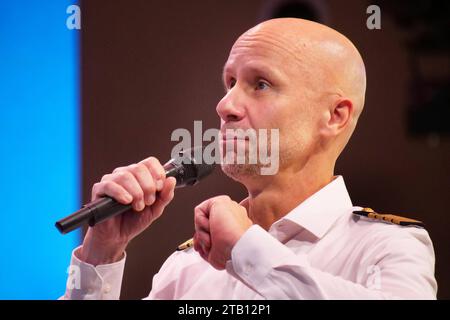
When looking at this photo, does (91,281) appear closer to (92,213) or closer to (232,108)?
(92,213)

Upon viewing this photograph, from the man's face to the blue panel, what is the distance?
87cm

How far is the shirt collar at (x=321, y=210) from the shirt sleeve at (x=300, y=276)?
0.83ft

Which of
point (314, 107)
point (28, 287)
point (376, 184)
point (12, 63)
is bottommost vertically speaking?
point (28, 287)

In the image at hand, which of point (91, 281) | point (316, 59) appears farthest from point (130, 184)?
point (316, 59)

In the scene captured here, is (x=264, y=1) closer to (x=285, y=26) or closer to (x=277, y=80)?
(x=285, y=26)

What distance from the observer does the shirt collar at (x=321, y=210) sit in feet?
4.53

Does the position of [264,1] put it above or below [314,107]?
above

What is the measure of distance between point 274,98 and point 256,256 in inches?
17.7

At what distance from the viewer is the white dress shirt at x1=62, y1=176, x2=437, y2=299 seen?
107 centimetres

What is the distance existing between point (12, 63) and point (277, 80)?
1.07 m

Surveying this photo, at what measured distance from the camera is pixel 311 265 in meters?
1.34

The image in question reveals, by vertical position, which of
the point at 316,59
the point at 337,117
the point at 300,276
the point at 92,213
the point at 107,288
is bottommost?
the point at 107,288
